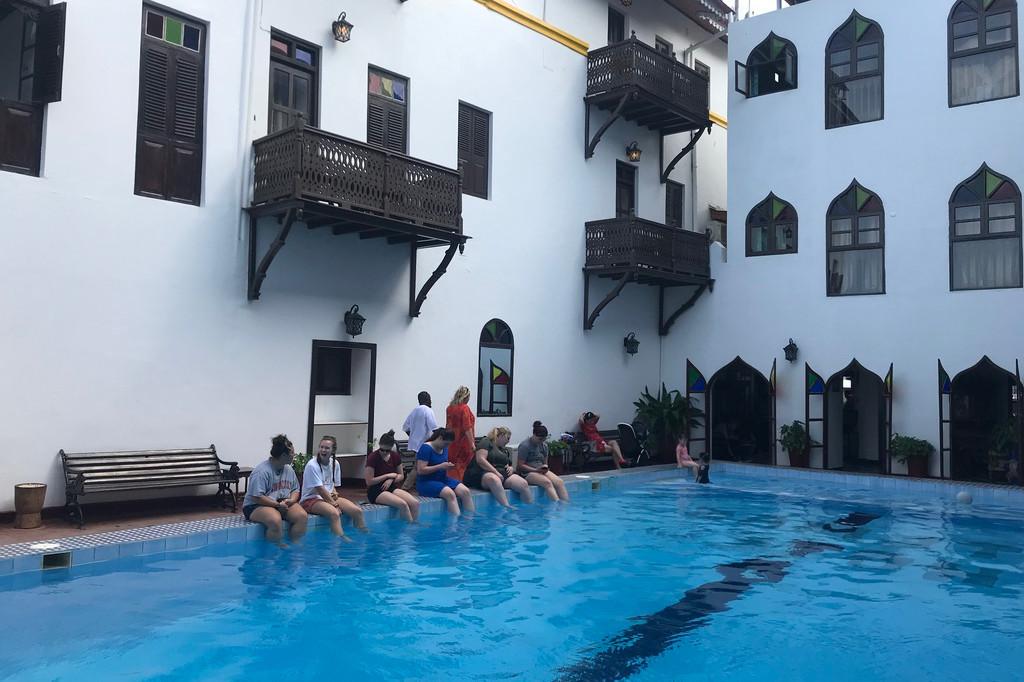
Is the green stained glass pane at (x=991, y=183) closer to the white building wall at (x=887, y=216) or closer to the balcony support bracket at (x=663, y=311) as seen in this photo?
the white building wall at (x=887, y=216)

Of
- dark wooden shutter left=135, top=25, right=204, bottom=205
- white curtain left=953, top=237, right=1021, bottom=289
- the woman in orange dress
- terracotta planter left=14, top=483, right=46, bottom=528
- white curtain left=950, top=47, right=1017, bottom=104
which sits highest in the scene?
white curtain left=950, top=47, right=1017, bottom=104

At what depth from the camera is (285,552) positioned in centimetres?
949

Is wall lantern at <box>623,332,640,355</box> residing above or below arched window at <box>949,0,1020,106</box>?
below

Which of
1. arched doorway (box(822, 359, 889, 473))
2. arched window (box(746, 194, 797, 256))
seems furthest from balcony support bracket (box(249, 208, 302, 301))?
arched doorway (box(822, 359, 889, 473))

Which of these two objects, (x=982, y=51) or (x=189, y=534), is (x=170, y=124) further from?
(x=982, y=51)

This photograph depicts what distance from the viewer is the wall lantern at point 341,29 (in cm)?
1352

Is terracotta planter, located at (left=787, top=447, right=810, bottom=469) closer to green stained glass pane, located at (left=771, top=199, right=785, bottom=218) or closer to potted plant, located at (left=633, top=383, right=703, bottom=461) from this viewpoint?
potted plant, located at (left=633, top=383, right=703, bottom=461)

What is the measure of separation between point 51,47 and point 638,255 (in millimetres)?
11321

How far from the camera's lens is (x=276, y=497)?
10023mm

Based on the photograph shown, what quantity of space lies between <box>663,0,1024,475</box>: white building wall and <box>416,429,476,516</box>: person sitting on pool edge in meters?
9.35

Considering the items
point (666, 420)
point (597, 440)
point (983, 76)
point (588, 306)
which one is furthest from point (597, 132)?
point (983, 76)

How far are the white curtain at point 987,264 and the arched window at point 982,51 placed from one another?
9.32ft

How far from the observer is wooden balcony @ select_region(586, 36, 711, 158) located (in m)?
18.1

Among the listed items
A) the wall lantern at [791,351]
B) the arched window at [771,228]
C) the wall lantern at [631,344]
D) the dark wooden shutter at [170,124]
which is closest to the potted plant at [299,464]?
the dark wooden shutter at [170,124]
